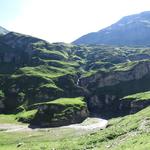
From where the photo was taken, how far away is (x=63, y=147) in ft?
260

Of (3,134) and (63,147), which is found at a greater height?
(63,147)

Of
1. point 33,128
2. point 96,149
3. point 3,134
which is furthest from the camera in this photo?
point 33,128

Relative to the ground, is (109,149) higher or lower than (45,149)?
higher

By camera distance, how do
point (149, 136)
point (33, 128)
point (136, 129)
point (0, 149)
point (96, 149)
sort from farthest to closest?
1. point (33, 128)
2. point (0, 149)
3. point (136, 129)
4. point (96, 149)
5. point (149, 136)

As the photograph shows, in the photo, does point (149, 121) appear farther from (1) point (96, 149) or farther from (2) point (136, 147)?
(2) point (136, 147)

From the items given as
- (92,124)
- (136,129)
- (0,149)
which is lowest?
(92,124)

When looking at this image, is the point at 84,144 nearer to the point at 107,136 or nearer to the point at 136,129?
the point at 107,136

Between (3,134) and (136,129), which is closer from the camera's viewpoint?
(136,129)

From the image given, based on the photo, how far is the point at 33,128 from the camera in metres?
195

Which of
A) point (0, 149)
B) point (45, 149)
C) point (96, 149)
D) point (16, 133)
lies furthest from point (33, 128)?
point (96, 149)

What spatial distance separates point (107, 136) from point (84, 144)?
4972 mm

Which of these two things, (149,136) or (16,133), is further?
(16,133)

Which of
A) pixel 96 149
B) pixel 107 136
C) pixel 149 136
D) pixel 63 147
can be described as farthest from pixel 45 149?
pixel 149 136

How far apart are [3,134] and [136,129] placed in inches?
3966
